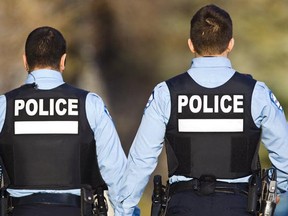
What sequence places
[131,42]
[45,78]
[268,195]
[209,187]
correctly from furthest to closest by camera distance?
[131,42]
[45,78]
[268,195]
[209,187]

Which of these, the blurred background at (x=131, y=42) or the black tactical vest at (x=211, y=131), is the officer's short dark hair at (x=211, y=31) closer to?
the black tactical vest at (x=211, y=131)

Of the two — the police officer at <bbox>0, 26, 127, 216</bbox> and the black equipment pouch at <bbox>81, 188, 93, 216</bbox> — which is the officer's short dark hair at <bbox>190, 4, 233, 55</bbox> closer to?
the police officer at <bbox>0, 26, 127, 216</bbox>

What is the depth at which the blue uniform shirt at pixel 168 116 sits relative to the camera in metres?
4.53

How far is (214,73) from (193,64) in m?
0.10

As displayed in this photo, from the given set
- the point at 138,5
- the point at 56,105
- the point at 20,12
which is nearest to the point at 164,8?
the point at 138,5

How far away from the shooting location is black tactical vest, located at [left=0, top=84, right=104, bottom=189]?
4.68 metres

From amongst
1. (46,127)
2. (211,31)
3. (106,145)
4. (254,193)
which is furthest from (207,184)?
(46,127)

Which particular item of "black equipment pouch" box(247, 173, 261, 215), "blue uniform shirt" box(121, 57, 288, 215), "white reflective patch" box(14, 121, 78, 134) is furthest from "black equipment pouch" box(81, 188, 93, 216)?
"black equipment pouch" box(247, 173, 261, 215)

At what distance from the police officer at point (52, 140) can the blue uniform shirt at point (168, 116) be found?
13 cm

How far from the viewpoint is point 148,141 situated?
4527mm

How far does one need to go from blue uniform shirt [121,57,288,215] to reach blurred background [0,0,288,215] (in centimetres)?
274

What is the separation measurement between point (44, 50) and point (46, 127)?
33 centimetres

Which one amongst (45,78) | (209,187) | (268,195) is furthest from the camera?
(45,78)

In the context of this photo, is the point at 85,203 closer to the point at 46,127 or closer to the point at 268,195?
the point at 46,127
